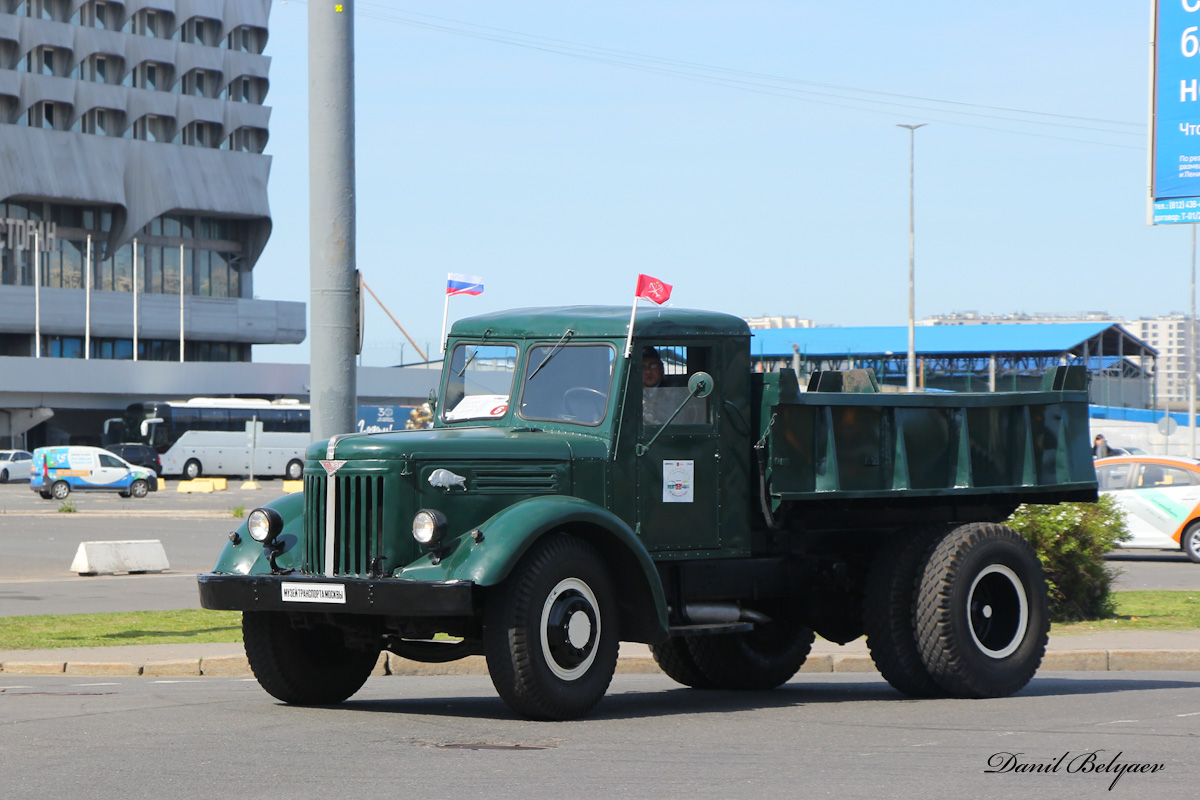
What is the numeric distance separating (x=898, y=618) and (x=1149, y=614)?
7372 millimetres

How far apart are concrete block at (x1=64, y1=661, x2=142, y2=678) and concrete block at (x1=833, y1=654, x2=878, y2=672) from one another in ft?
18.7

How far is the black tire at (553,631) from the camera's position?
28.9ft

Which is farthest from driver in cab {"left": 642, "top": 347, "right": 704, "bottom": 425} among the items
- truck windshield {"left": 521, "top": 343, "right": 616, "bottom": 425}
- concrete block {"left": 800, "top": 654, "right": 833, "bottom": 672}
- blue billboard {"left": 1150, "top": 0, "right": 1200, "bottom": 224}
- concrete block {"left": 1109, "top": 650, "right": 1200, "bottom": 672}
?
blue billboard {"left": 1150, "top": 0, "right": 1200, "bottom": 224}

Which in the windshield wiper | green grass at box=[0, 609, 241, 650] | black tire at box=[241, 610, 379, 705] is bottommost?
green grass at box=[0, 609, 241, 650]

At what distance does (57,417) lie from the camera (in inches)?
3492

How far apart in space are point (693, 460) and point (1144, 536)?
18194 millimetres

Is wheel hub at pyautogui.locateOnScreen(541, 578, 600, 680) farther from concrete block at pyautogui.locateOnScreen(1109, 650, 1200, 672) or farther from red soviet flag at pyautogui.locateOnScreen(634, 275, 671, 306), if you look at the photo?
concrete block at pyautogui.locateOnScreen(1109, 650, 1200, 672)

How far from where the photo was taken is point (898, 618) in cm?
1060

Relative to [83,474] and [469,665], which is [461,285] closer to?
[469,665]

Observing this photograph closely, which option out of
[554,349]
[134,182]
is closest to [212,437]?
[134,182]

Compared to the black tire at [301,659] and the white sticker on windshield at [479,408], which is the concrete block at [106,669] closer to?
the black tire at [301,659]

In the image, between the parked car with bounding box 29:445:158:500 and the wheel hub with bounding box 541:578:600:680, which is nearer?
the wheel hub with bounding box 541:578:600:680

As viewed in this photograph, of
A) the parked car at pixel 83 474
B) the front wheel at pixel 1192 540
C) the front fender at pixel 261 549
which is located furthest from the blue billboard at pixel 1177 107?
the parked car at pixel 83 474

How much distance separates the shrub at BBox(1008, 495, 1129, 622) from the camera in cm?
1583
